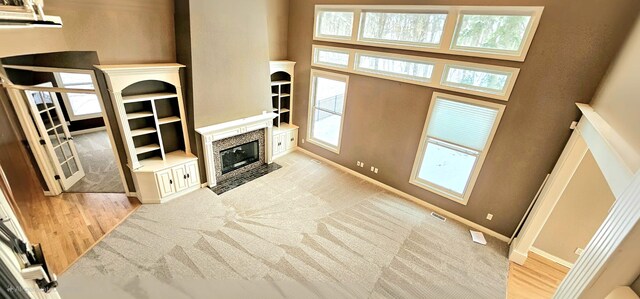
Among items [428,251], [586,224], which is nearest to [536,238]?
[586,224]

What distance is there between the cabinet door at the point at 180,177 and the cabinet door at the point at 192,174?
6 centimetres

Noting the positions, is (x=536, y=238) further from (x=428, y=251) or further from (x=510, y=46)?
(x=510, y=46)

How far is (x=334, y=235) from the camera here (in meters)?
4.08

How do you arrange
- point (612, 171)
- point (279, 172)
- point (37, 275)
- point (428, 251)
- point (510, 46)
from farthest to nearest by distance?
point (279, 172)
point (428, 251)
point (510, 46)
point (612, 171)
point (37, 275)

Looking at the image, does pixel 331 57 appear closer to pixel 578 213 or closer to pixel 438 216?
pixel 438 216

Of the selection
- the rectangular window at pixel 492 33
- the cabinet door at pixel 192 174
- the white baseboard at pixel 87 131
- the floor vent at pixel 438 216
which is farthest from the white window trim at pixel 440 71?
the white baseboard at pixel 87 131

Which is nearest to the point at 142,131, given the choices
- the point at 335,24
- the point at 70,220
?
the point at 70,220

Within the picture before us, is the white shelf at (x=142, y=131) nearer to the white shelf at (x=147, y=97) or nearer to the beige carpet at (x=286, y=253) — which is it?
the white shelf at (x=147, y=97)

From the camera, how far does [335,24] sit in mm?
5219

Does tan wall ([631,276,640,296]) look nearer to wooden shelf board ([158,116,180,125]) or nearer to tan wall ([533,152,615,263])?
tan wall ([533,152,615,263])

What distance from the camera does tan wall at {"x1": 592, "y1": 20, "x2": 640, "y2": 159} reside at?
80.3 inches

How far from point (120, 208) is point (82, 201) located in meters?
0.79

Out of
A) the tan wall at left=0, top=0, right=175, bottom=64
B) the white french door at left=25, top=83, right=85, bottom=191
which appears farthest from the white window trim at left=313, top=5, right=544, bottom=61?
the white french door at left=25, top=83, right=85, bottom=191

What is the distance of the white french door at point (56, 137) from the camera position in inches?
167
